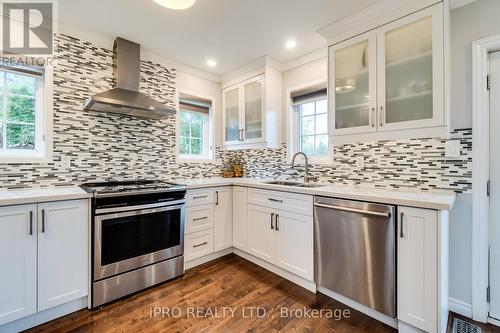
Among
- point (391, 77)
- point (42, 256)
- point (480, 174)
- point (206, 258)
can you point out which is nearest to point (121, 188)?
point (42, 256)

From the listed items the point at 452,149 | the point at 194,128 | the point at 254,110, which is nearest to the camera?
the point at 452,149

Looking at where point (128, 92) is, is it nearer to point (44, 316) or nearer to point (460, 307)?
point (44, 316)

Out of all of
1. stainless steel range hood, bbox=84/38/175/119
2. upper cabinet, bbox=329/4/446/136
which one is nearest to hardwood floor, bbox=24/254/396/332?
upper cabinet, bbox=329/4/446/136

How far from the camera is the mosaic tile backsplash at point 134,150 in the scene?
1.92 metres

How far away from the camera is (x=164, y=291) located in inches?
83.5

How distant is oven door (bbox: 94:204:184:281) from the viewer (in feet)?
6.24

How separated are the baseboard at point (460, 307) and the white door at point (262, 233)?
147 centimetres

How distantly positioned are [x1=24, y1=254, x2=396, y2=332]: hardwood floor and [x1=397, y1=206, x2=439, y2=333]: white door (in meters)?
0.28

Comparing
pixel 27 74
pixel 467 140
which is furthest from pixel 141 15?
pixel 467 140

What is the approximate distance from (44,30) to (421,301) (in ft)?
12.3

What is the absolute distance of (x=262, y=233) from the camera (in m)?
2.54

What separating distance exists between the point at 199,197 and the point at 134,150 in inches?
37.1

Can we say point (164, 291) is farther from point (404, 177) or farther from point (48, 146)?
point (404, 177)

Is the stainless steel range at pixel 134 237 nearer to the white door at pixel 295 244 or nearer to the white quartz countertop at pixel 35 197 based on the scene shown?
the white quartz countertop at pixel 35 197
